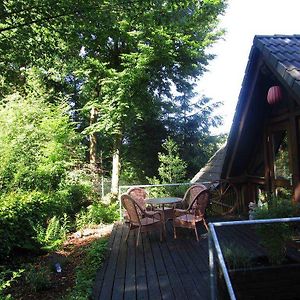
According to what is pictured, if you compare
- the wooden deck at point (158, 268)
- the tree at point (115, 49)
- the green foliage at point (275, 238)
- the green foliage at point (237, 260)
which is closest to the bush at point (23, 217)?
the wooden deck at point (158, 268)

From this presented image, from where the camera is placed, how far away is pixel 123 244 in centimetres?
657

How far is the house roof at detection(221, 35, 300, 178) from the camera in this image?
168 inches

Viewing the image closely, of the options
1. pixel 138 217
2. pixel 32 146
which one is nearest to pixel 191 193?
pixel 138 217

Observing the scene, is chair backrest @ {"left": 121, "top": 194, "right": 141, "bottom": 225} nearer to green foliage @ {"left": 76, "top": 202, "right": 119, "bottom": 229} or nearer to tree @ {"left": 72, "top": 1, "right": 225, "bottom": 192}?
green foliage @ {"left": 76, "top": 202, "right": 119, "bottom": 229}

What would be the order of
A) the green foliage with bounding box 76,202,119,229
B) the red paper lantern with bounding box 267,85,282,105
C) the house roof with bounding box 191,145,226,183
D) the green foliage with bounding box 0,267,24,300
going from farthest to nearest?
the green foliage with bounding box 76,202,119,229 → the house roof with bounding box 191,145,226,183 → the red paper lantern with bounding box 267,85,282,105 → the green foliage with bounding box 0,267,24,300

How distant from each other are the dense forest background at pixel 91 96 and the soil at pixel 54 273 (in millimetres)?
644

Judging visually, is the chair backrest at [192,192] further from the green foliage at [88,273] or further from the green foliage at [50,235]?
the green foliage at [50,235]

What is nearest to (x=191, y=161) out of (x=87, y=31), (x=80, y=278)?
(x=87, y=31)

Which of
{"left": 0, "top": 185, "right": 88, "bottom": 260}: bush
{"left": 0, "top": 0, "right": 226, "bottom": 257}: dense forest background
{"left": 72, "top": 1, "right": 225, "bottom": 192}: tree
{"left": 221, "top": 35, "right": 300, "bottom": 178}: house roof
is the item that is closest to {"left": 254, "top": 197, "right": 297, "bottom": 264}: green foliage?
{"left": 221, "top": 35, "right": 300, "bottom": 178}: house roof

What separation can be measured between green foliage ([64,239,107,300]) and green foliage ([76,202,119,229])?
3.89m

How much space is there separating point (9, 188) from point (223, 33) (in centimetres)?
1022

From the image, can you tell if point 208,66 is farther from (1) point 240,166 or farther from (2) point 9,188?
(2) point 9,188

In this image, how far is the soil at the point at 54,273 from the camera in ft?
15.5

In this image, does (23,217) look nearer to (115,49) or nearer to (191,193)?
(191,193)
